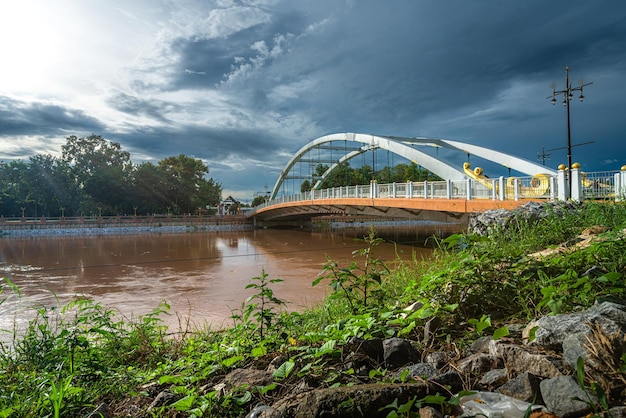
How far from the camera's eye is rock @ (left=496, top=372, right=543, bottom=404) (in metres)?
1.31

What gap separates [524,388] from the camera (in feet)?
4.40

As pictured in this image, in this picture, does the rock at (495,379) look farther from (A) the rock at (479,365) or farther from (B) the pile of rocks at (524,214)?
(B) the pile of rocks at (524,214)

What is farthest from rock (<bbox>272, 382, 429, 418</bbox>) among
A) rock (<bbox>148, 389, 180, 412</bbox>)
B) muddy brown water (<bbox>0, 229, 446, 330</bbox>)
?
muddy brown water (<bbox>0, 229, 446, 330</bbox>)

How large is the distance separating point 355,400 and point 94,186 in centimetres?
5087

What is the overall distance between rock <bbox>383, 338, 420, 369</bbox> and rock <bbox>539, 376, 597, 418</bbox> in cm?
64

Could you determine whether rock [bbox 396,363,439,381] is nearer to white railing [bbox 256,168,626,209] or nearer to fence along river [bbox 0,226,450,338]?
fence along river [bbox 0,226,450,338]

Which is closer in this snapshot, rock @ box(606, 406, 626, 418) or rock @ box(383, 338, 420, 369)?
rock @ box(606, 406, 626, 418)

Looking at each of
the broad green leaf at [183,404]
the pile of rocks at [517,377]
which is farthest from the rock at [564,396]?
the broad green leaf at [183,404]

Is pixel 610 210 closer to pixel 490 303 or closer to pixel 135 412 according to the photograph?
pixel 490 303

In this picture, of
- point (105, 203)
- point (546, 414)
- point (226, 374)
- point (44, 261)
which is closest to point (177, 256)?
point (44, 261)

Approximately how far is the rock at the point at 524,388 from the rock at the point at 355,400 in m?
0.31

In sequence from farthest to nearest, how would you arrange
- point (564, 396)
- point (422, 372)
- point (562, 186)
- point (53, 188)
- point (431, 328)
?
1. point (53, 188)
2. point (562, 186)
3. point (431, 328)
4. point (422, 372)
5. point (564, 396)

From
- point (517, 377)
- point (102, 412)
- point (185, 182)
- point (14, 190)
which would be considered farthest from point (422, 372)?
point (14, 190)

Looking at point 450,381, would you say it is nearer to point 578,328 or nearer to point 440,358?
point 440,358
